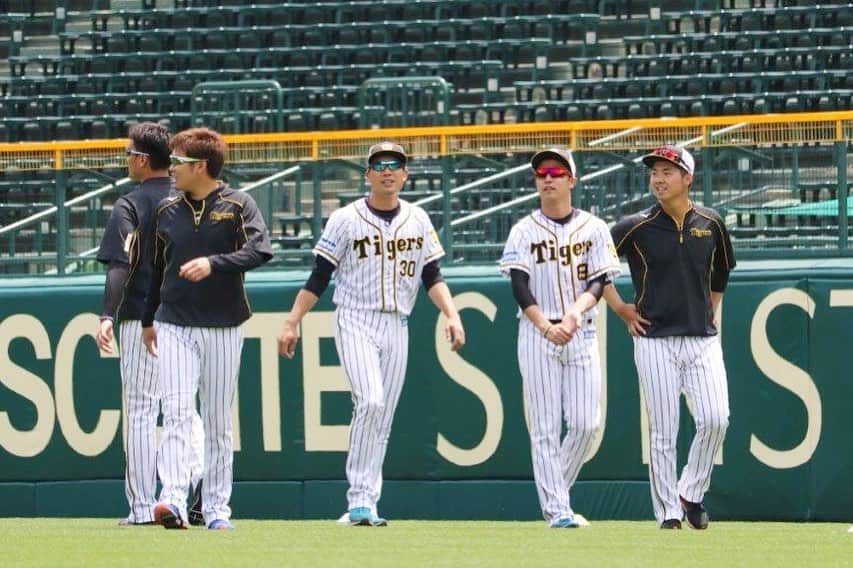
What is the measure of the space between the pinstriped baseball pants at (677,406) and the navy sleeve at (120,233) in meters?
2.35

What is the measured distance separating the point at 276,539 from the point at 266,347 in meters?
2.84

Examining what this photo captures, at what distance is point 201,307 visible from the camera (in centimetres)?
748

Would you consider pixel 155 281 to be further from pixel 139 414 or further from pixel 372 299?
pixel 372 299

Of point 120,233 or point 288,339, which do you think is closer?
point 288,339

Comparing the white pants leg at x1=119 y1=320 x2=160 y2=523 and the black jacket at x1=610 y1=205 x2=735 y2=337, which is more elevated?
the black jacket at x1=610 y1=205 x2=735 y2=337

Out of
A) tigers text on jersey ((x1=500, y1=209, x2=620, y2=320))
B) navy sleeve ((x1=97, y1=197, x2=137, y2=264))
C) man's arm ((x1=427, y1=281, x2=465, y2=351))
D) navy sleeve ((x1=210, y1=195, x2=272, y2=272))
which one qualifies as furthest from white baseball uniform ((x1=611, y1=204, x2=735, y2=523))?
navy sleeve ((x1=97, y1=197, x2=137, y2=264))

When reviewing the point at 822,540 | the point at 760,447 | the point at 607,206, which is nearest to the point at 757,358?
the point at 760,447

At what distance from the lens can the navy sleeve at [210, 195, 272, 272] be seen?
24.2 ft

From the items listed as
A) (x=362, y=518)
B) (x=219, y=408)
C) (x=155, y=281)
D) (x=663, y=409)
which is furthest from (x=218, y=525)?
(x=663, y=409)

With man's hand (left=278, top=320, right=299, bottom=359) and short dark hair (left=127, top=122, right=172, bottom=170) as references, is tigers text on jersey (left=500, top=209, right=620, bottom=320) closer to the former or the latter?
man's hand (left=278, top=320, right=299, bottom=359)

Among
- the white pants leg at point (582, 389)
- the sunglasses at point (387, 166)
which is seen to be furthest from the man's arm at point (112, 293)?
the white pants leg at point (582, 389)

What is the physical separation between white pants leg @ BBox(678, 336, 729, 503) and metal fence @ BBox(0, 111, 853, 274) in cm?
187

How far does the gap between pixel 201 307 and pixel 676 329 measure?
2.06 metres

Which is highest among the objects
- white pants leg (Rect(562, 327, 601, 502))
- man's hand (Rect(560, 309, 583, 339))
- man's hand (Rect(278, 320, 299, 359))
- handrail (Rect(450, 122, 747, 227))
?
handrail (Rect(450, 122, 747, 227))
